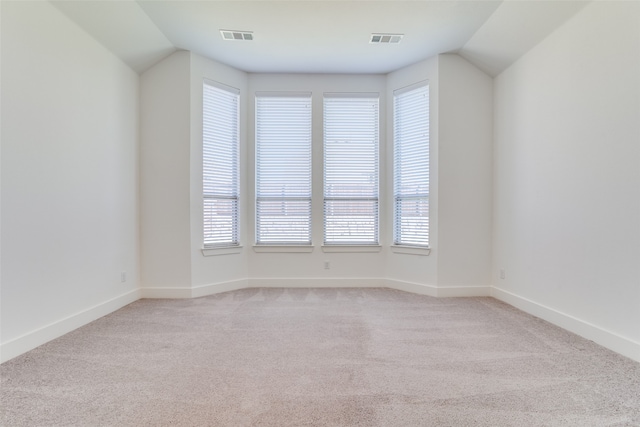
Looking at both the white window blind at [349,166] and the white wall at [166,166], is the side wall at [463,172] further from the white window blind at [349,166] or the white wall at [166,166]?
the white wall at [166,166]

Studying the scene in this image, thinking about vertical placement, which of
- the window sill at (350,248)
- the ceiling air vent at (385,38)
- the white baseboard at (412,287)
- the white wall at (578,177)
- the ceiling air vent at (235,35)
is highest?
the ceiling air vent at (235,35)

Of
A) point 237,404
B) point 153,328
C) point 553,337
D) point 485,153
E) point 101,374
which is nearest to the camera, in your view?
point 237,404

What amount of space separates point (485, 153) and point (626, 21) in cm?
183

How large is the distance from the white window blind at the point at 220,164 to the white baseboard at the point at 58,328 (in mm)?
1136

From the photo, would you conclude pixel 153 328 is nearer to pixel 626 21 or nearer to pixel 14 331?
pixel 14 331

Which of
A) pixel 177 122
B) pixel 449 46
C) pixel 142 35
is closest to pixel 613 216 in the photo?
pixel 449 46

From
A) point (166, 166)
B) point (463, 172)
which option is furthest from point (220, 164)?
point (463, 172)

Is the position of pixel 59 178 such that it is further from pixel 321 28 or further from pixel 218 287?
pixel 321 28

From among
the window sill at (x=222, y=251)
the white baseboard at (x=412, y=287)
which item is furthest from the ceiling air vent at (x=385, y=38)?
the window sill at (x=222, y=251)

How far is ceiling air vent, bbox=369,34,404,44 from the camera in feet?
11.5

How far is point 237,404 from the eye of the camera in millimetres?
1770

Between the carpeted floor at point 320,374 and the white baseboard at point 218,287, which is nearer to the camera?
the carpeted floor at point 320,374

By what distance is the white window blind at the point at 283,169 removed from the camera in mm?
4555

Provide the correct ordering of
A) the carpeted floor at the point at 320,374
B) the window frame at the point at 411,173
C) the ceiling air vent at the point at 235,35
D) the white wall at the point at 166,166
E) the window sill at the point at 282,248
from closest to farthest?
the carpeted floor at the point at 320,374 → the ceiling air vent at the point at 235,35 → the white wall at the point at 166,166 → the window frame at the point at 411,173 → the window sill at the point at 282,248
